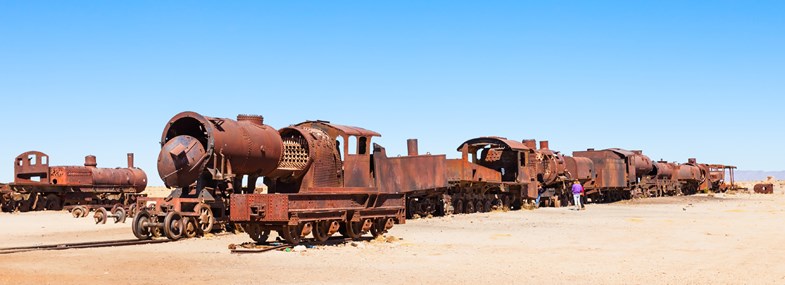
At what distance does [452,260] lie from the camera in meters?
14.0

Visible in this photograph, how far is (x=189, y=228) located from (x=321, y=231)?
402 centimetres

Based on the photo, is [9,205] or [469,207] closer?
[469,207]

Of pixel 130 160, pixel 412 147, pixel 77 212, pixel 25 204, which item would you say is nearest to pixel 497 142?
pixel 412 147

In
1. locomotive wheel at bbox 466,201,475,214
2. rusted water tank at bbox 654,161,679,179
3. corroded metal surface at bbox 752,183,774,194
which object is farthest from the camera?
corroded metal surface at bbox 752,183,774,194

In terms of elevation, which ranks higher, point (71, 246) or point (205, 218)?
point (205, 218)

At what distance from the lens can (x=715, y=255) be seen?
14.9 meters

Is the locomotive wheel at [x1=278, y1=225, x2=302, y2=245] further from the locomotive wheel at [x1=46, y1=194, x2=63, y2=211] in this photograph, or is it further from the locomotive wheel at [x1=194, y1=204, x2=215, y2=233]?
the locomotive wheel at [x1=46, y1=194, x2=63, y2=211]

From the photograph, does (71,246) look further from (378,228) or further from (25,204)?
(25,204)

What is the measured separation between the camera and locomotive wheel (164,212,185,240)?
18.3 m

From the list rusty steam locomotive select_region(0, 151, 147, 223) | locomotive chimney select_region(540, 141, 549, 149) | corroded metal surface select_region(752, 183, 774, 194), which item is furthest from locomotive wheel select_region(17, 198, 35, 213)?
corroded metal surface select_region(752, 183, 774, 194)

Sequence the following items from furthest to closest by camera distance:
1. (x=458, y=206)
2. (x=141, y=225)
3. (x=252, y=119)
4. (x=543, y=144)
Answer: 1. (x=543, y=144)
2. (x=458, y=206)
3. (x=252, y=119)
4. (x=141, y=225)

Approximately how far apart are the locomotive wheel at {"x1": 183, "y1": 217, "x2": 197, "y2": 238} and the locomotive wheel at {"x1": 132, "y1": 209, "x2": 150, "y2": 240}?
3.42ft

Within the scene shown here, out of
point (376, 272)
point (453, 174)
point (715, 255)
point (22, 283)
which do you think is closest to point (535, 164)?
point (453, 174)

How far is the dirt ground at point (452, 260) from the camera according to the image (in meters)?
11.5
